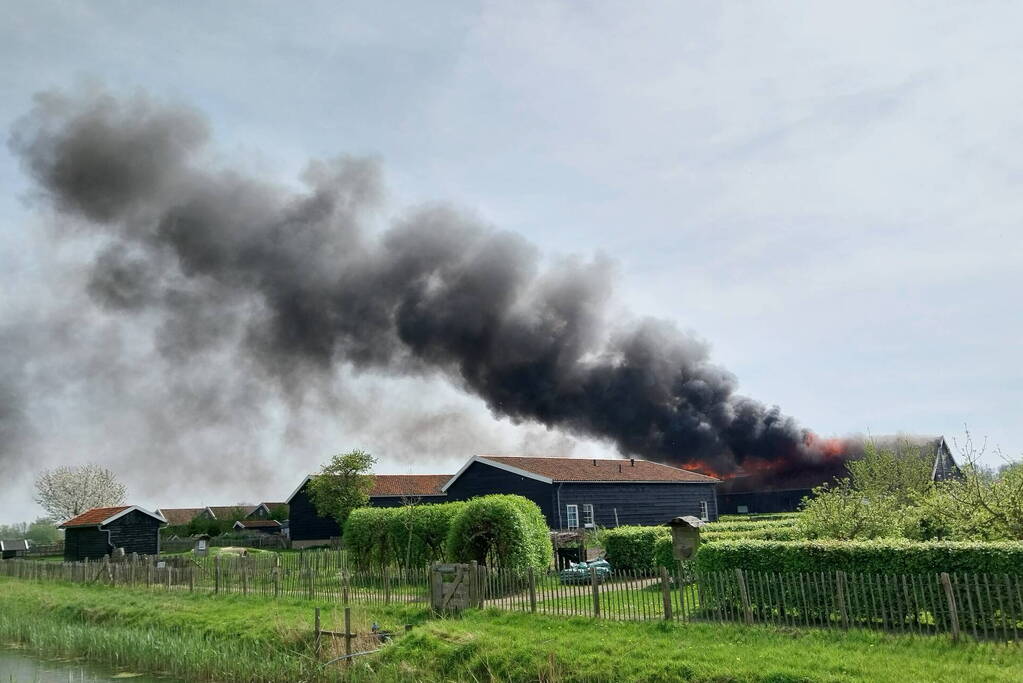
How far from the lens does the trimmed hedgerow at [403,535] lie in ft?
91.8

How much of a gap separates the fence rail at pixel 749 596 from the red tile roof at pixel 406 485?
26.9 m

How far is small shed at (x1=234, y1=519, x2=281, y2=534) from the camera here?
76438mm

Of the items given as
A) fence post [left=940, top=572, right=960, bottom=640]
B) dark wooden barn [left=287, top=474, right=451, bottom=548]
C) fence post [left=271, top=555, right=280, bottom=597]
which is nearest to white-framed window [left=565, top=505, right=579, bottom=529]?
dark wooden barn [left=287, top=474, right=451, bottom=548]

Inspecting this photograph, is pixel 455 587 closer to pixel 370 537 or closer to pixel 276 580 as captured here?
pixel 276 580

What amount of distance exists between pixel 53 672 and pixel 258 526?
6095 centimetres

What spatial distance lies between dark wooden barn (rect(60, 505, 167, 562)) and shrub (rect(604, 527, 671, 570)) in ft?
94.2

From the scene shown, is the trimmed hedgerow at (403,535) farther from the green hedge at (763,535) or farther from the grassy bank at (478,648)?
the green hedge at (763,535)

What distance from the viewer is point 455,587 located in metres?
20.2

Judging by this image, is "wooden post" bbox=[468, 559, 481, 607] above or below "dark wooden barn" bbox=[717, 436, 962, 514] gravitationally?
below

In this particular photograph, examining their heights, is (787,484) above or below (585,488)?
below

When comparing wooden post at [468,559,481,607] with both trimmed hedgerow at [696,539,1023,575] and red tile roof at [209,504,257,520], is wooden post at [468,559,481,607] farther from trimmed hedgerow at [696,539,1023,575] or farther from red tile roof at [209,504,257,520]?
red tile roof at [209,504,257,520]

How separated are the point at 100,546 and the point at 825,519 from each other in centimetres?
3744

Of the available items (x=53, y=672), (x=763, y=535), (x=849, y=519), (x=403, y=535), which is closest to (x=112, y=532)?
(x=403, y=535)

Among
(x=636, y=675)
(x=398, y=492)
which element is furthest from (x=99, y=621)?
(x=398, y=492)
